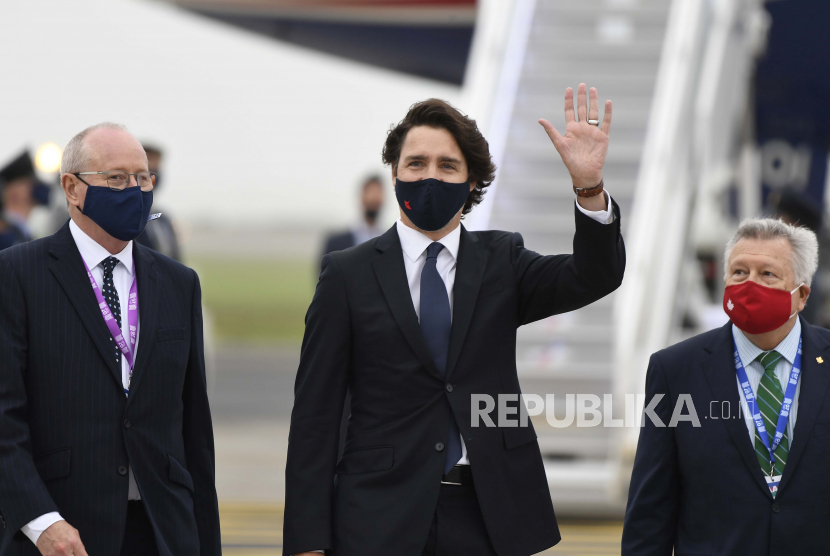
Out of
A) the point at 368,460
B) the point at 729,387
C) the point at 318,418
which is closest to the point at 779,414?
the point at 729,387

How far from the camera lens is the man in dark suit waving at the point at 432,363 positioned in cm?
301

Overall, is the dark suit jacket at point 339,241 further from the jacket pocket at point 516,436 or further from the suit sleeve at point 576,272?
the jacket pocket at point 516,436

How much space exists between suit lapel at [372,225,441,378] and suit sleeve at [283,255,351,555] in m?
0.13

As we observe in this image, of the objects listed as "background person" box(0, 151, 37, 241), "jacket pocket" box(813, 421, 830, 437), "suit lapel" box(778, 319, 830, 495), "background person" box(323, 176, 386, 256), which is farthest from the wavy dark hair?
"background person" box(323, 176, 386, 256)

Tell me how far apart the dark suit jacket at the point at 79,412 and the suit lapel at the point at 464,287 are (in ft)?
2.75

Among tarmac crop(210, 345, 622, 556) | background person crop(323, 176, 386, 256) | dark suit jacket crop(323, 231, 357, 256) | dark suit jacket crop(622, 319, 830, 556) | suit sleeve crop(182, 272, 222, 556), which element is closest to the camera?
dark suit jacket crop(622, 319, 830, 556)

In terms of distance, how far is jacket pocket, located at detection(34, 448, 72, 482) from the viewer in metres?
3.03

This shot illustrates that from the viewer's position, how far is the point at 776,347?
10.7 feet

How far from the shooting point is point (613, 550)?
6.82 m

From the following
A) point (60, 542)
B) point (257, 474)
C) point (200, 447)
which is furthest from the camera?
point (257, 474)

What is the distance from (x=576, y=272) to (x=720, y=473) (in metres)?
0.72

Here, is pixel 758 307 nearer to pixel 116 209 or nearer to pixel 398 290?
pixel 398 290

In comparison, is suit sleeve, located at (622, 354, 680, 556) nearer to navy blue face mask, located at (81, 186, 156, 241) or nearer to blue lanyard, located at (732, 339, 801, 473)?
blue lanyard, located at (732, 339, 801, 473)

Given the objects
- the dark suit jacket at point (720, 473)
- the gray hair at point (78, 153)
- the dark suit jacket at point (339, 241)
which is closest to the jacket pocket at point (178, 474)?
the gray hair at point (78, 153)
